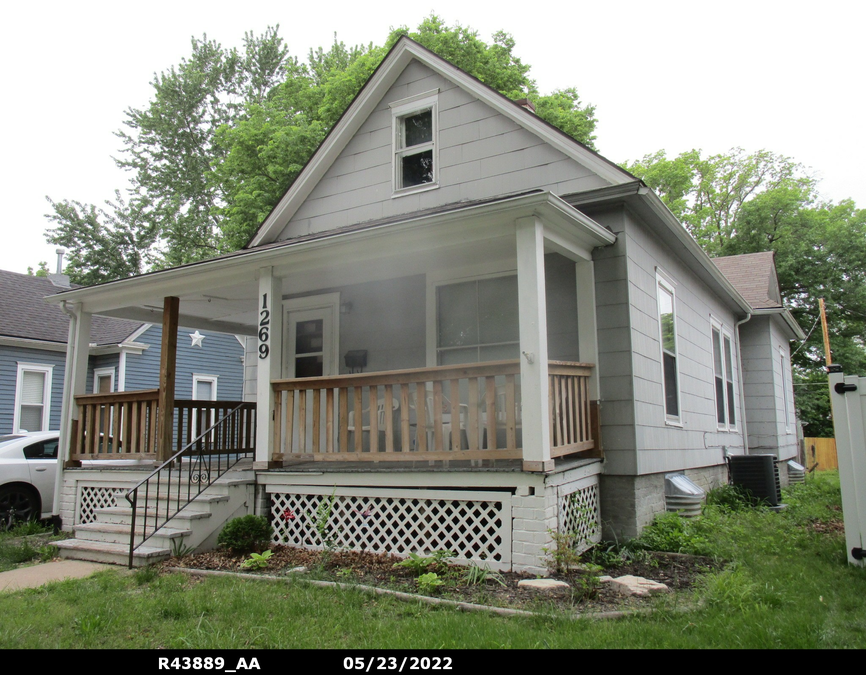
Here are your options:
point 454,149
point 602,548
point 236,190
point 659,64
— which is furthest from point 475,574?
point 236,190

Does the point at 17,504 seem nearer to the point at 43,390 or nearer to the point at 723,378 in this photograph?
the point at 43,390

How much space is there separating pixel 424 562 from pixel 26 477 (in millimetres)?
6567

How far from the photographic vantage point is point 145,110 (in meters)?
30.4

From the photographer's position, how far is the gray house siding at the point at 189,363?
17.4m

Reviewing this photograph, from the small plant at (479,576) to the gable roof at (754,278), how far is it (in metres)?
10.5

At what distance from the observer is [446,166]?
8.98 meters

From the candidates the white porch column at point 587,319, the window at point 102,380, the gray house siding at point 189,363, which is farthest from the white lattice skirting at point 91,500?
the window at point 102,380

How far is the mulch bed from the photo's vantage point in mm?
4445

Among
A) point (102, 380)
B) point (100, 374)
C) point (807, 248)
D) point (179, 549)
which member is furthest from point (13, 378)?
point (807, 248)

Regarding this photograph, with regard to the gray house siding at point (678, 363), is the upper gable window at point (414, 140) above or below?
above

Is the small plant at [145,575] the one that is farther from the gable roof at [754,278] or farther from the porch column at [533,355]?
the gable roof at [754,278]

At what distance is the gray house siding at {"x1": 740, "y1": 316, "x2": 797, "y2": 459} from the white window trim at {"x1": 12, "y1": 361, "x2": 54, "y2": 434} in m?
16.3
